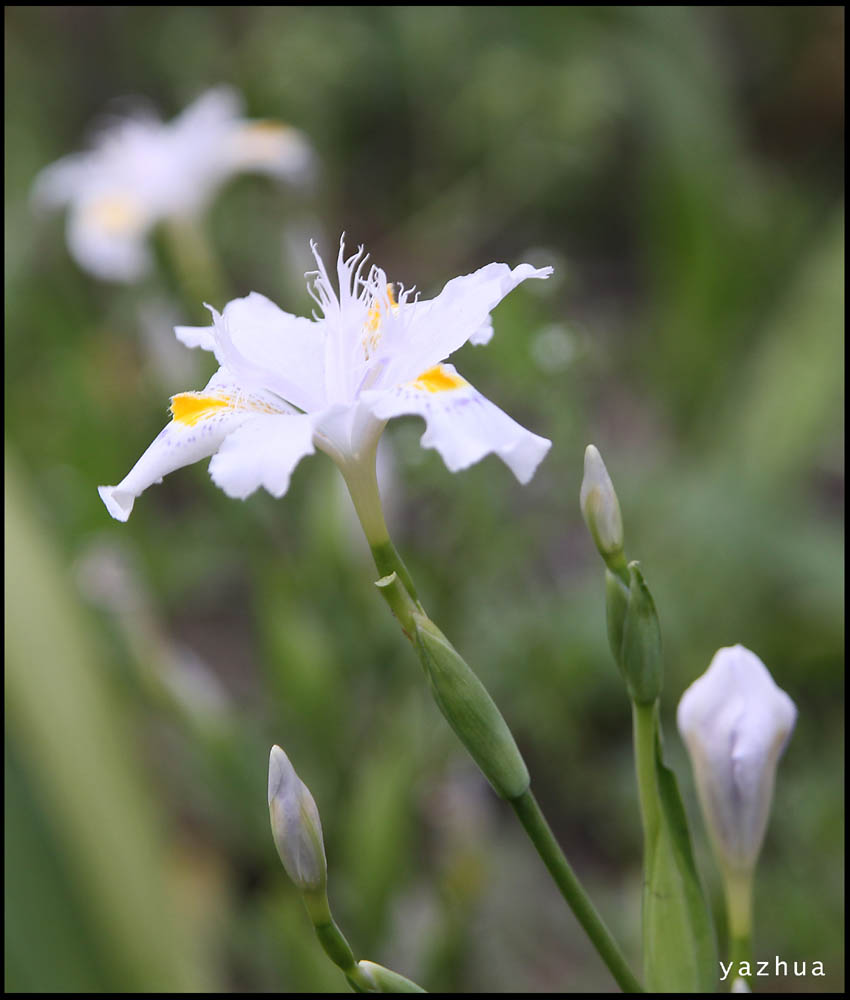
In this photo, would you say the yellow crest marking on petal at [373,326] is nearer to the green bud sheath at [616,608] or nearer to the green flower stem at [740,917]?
the green bud sheath at [616,608]

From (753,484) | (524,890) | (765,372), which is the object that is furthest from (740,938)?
(765,372)

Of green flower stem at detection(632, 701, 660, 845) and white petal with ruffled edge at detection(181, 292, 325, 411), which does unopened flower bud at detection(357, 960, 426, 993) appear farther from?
white petal with ruffled edge at detection(181, 292, 325, 411)

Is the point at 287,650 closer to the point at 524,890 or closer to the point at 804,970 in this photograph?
the point at 524,890

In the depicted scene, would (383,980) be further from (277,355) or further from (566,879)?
(277,355)

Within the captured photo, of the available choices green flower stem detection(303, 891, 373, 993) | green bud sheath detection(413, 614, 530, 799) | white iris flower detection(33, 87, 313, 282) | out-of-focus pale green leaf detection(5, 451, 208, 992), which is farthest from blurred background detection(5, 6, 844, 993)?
green bud sheath detection(413, 614, 530, 799)

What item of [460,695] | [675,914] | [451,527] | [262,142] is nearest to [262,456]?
[460,695]
